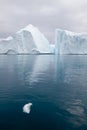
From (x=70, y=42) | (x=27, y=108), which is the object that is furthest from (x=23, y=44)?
(x=27, y=108)

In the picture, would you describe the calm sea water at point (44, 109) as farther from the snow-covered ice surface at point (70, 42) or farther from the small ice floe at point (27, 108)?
the snow-covered ice surface at point (70, 42)

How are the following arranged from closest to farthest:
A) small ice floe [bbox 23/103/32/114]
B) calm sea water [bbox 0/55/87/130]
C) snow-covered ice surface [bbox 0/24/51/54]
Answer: calm sea water [bbox 0/55/87/130] < small ice floe [bbox 23/103/32/114] < snow-covered ice surface [bbox 0/24/51/54]

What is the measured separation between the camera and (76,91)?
1934cm

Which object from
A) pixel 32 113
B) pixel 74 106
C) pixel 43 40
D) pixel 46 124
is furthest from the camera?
pixel 43 40

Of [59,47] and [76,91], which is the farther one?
[59,47]

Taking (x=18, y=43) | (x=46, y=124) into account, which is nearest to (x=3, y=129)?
(x=46, y=124)

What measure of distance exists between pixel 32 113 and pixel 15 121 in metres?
1.55

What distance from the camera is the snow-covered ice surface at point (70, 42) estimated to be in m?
109

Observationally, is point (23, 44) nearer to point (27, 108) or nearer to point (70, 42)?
point (70, 42)

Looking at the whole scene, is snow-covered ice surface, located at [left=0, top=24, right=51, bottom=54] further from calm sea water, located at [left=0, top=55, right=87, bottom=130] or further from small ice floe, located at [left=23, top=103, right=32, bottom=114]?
small ice floe, located at [left=23, top=103, right=32, bottom=114]

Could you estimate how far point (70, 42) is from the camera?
109 metres

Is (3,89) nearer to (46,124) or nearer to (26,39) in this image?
(46,124)

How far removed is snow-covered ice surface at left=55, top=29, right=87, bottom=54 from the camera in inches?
4279

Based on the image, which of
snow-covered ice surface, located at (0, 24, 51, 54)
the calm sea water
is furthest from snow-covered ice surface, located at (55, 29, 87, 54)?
the calm sea water
